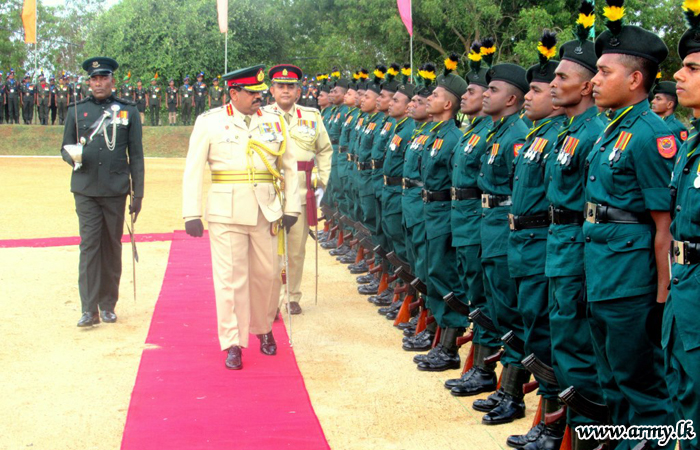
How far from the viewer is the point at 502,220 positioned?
18.2 feet

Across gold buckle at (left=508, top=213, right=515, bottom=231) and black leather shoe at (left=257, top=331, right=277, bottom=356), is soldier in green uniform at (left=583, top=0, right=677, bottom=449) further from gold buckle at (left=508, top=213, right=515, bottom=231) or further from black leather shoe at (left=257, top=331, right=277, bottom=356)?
black leather shoe at (left=257, top=331, right=277, bottom=356)

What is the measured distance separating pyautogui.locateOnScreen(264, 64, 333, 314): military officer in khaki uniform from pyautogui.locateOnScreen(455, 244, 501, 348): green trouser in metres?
2.64

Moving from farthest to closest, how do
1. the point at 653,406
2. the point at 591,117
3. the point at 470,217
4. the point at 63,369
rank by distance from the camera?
the point at 63,369 < the point at 470,217 < the point at 591,117 < the point at 653,406

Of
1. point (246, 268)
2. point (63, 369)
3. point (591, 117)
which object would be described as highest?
point (591, 117)

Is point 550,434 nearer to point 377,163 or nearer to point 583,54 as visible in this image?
point 583,54

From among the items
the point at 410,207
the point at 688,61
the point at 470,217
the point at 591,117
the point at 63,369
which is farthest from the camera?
the point at 410,207

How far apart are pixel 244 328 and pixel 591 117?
3.11m

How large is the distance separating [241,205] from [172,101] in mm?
28996

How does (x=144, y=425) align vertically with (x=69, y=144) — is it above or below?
below

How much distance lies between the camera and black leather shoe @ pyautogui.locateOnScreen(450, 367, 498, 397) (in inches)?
229

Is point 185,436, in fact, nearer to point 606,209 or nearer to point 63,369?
point 63,369

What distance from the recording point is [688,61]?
3436 mm

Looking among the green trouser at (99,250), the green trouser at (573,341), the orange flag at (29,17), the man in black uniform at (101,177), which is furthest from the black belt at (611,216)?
the orange flag at (29,17)

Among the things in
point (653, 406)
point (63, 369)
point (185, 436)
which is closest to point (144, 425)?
point (185, 436)
